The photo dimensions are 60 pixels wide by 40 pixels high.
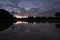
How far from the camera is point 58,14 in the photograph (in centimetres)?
15288

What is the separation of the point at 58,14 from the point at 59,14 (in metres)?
1.48

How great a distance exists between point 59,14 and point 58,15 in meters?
2.18

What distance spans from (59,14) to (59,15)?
62.0 inches

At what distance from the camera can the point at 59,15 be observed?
15225cm

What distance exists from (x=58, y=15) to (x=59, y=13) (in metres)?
3.54

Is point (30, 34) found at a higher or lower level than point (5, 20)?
lower

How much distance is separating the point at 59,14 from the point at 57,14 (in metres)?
3.01

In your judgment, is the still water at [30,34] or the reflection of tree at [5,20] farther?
the reflection of tree at [5,20]

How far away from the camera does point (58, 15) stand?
152500 millimetres

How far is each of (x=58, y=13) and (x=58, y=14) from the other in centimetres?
166

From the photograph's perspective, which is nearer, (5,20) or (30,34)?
(30,34)

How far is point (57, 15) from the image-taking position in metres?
153

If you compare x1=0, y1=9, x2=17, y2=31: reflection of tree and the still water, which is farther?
x1=0, y1=9, x2=17, y2=31: reflection of tree
